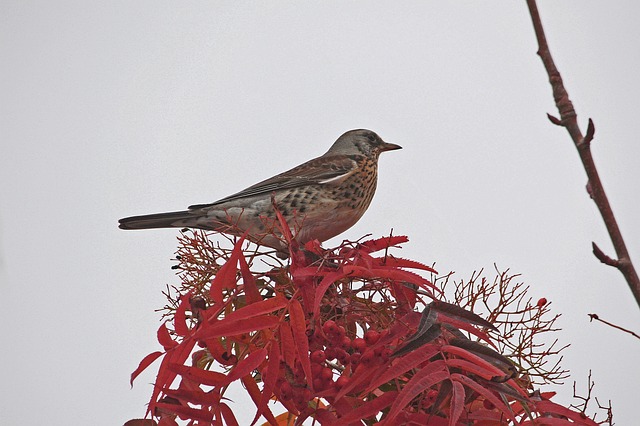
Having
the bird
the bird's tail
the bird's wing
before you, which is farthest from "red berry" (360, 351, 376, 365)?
the bird's wing

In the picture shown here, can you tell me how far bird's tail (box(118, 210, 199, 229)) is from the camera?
16.0 ft

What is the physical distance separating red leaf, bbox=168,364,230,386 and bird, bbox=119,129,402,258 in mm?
2576

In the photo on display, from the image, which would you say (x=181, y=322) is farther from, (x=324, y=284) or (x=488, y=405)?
(x=488, y=405)

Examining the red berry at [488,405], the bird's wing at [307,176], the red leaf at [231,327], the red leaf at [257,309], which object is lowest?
the red berry at [488,405]

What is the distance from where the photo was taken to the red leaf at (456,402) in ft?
6.69

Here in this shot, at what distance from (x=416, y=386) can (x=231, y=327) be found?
1.67 ft

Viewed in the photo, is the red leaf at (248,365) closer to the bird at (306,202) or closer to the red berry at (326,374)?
the red berry at (326,374)

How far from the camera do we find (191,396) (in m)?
2.21

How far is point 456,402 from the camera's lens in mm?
2096

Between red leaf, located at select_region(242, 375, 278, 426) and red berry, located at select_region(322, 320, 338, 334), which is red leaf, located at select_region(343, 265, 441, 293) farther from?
red leaf, located at select_region(242, 375, 278, 426)

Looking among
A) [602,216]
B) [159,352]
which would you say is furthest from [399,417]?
[602,216]

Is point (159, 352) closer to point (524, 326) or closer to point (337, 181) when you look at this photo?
point (524, 326)

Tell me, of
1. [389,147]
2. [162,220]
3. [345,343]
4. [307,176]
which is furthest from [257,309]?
[389,147]

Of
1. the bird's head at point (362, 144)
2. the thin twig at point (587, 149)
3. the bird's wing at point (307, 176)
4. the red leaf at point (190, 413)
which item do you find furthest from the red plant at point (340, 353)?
the bird's head at point (362, 144)
